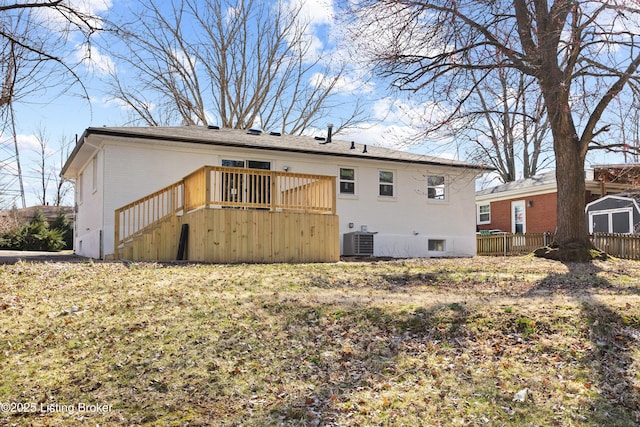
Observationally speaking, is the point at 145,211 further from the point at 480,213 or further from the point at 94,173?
the point at 480,213

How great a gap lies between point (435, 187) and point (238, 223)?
31.2ft

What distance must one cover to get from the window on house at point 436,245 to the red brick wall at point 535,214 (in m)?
7.15

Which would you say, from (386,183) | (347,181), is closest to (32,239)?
(347,181)

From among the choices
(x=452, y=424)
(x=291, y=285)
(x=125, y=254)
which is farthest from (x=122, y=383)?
(x=125, y=254)

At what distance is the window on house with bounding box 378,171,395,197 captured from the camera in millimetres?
18047

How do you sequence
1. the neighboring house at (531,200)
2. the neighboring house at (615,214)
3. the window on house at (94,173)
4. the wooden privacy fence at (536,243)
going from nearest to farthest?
the window on house at (94,173) < the wooden privacy fence at (536,243) < the neighboring house at (615,214) < the neighboring house at (531,200)

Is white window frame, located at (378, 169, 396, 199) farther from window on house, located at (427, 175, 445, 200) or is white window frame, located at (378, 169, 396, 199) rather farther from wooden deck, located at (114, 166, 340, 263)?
wooden deck, located at (114, 166, 340, 263)

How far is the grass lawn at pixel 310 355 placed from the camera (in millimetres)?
4098

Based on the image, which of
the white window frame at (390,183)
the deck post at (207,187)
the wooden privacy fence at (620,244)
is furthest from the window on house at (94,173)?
the wooden privacy fence at (620,244)

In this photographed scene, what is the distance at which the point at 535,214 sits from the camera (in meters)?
24.3

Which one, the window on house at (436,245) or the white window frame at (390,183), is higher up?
the white window frame at (390,183)

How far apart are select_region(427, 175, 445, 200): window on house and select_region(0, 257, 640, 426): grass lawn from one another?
11301 mm

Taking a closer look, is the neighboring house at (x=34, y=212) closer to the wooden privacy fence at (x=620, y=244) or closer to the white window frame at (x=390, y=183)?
the white window frame at (x=390, y=183)

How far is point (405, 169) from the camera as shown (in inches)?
728
